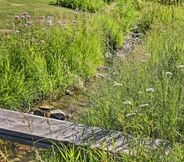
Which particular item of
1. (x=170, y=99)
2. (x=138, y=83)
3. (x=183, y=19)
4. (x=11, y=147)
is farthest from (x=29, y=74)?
(x=183, y=19)

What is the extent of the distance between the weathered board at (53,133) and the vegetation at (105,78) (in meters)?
0.09

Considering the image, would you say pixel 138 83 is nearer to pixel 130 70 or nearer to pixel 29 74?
pixel 130 70

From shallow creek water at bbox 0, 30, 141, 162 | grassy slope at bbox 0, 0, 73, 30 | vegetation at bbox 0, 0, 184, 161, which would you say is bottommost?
shallow creek water at bbox 0, 30, 141, 162

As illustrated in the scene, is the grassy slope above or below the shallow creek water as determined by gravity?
above

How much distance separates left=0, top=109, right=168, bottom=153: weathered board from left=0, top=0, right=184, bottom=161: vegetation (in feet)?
0.29

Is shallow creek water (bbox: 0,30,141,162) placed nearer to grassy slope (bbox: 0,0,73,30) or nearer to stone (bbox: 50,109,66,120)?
stone (bbox: 50,109,66,120)

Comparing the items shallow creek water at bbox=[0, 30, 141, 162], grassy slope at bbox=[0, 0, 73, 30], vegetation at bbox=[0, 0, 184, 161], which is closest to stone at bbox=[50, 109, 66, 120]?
shallow creek water at bbox=[0, 30, 141, 162]

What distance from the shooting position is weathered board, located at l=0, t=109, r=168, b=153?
286 centimetres

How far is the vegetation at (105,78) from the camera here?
292 cm

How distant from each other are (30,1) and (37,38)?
23.5ft

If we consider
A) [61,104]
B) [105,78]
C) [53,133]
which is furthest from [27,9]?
[53,133]

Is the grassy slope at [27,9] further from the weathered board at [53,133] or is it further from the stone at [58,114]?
the weathered board at [53,133]

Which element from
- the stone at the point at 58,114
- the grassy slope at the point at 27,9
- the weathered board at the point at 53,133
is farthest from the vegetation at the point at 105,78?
the grassy slope at the point at 27,9

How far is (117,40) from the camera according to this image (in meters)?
8.47
